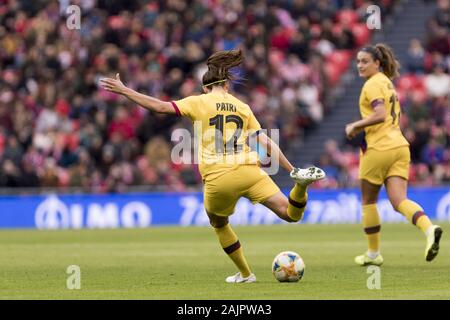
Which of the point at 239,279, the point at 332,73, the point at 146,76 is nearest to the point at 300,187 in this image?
the point at 239,279

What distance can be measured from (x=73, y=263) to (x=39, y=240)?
5.89 m

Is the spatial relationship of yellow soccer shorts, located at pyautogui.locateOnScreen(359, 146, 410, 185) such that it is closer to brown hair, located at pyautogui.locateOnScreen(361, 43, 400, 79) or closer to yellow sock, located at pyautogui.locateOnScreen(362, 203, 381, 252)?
yellow sock, located at pyautogui.locateOnScreen(362, 203, 381, 252)

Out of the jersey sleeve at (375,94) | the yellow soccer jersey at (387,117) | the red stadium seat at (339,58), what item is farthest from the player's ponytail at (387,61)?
the red stadium seat at (339,58)

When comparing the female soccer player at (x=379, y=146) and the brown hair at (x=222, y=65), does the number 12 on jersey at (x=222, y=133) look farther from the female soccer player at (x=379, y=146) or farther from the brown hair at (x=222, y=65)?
the female soccer player at (x=379, y=146)

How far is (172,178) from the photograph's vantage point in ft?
89.0

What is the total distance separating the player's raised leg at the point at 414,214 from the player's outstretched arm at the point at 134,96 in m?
3.27

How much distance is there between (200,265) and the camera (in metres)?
14.4

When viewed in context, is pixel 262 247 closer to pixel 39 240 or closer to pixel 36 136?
pixel 39 240

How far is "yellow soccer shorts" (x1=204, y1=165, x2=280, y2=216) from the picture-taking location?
11.5m

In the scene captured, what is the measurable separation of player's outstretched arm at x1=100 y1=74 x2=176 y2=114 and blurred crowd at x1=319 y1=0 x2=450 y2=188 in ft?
52.9

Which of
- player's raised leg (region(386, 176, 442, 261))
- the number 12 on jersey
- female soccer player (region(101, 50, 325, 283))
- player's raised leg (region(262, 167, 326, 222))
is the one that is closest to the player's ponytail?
player's raised leg (region(386, 176, 442, 261))
